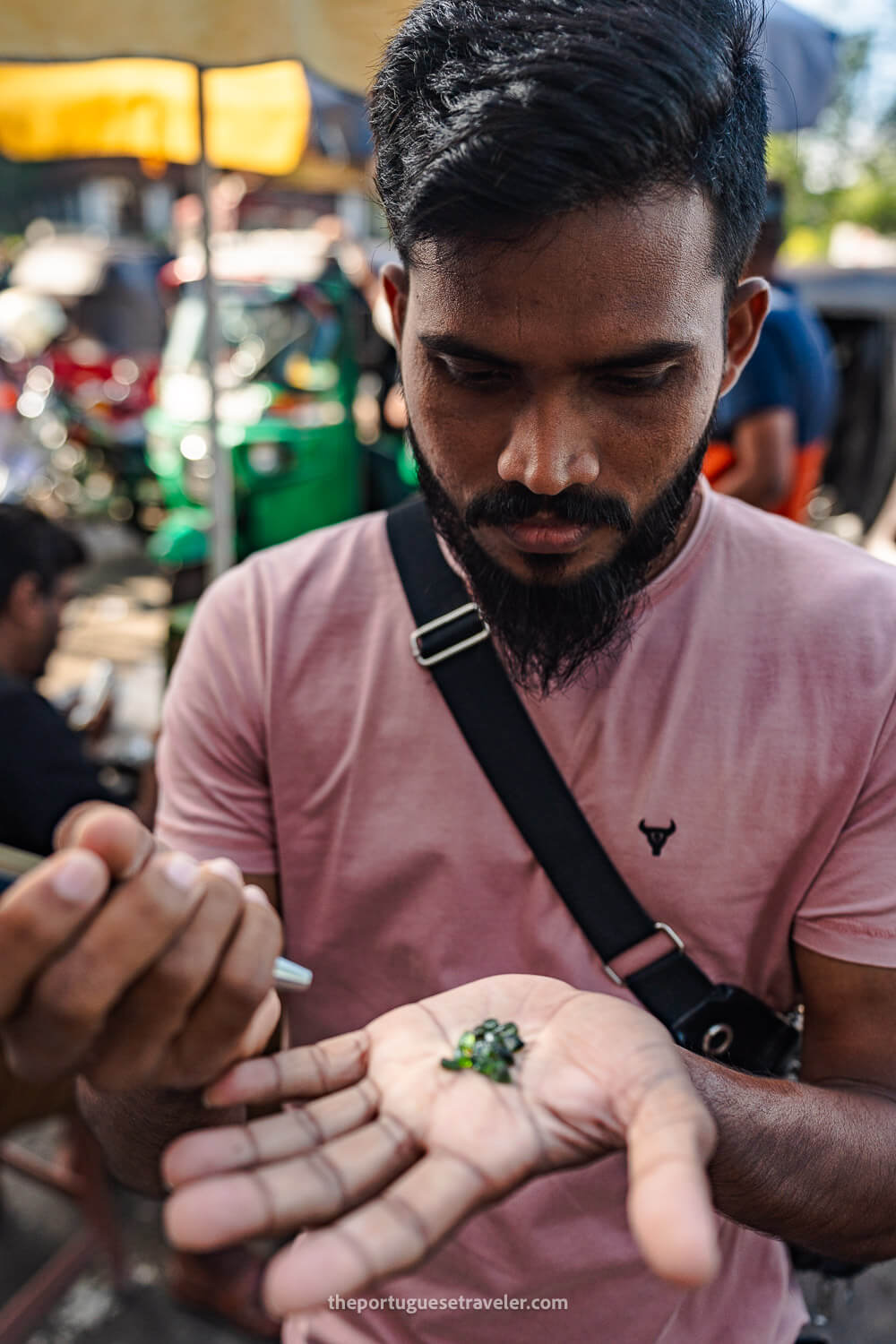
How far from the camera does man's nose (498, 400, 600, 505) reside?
3.89 feet

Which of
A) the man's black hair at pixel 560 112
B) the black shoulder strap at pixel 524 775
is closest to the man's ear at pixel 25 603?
the black shoulder strap at pixel 524 775

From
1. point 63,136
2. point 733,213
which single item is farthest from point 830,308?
point 733,213

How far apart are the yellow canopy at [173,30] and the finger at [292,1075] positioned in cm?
238

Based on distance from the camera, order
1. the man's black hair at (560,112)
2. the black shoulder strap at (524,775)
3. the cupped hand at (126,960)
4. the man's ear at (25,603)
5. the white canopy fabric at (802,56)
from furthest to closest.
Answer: the white canopy fabric at (802,56) → the man's ear at (25,603) → the black shoulder strap at (524,775) → the man's black hair at (560,112) → the cupped hand at (126,960)

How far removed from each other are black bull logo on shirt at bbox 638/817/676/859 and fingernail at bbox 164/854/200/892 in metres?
0.66

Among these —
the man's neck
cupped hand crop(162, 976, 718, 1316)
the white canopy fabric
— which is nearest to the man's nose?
the man's neck

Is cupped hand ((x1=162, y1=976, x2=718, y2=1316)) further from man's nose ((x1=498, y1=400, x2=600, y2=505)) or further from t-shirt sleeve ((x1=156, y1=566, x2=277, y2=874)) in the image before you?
man's nose ((x1=498, y1=400, x2=600, y2=505))

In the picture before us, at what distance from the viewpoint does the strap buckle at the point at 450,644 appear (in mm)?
1422

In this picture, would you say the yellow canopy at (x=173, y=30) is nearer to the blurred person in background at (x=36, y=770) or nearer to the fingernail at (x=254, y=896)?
the blurred person in background at (x=36, y=770)

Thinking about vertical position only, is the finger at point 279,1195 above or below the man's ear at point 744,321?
below

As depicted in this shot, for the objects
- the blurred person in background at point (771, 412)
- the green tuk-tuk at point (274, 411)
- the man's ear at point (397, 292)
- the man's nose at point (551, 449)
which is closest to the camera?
the man's nose at point (551, 449)

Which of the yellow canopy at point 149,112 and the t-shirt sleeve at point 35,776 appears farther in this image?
the yellow canopy at point 149,112

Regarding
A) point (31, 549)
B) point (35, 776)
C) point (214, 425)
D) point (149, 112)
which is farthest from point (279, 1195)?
point (149, 112)

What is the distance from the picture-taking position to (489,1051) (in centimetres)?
101
